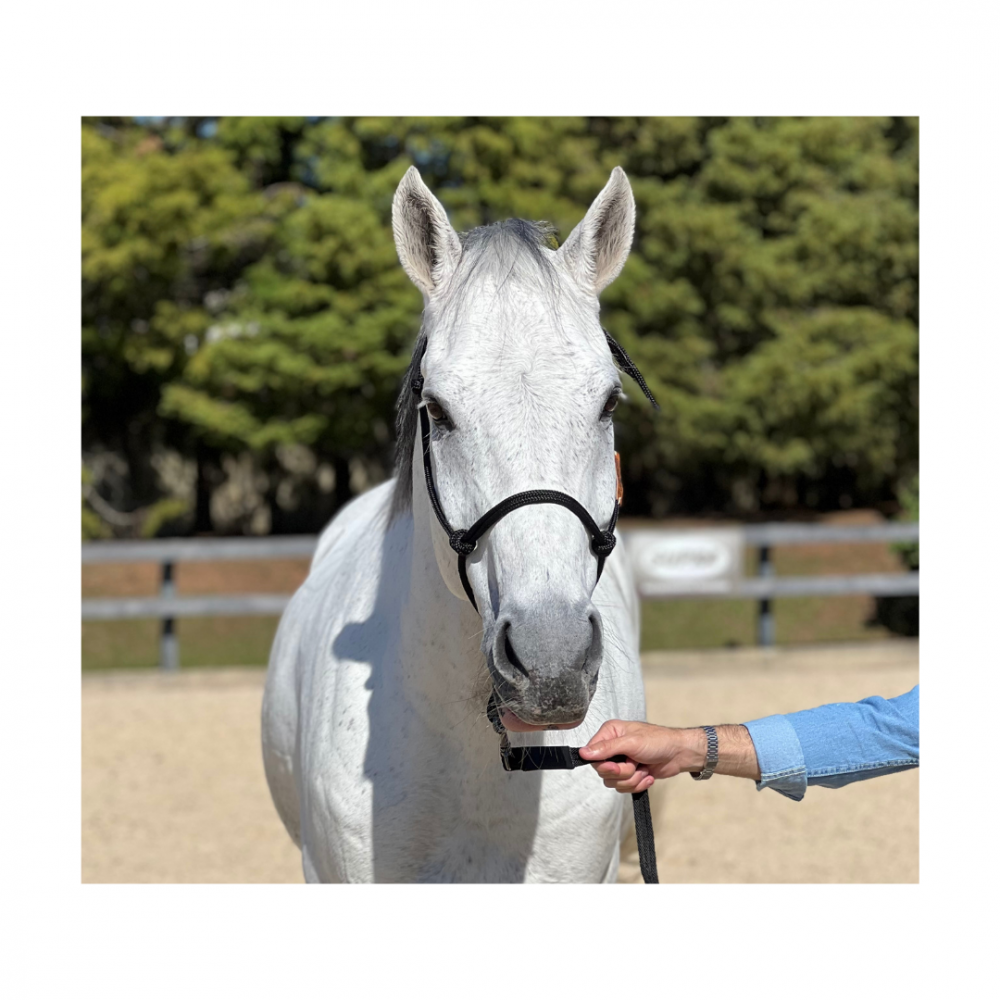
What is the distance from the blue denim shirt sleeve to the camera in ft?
6.93

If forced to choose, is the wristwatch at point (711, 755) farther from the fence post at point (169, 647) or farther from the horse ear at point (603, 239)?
the fence post at point (169, 647)

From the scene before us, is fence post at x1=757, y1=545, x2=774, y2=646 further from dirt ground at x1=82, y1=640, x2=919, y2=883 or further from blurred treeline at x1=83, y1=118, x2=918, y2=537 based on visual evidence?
blurred treeline at x1=83, y1=118, x2=918, y2=537

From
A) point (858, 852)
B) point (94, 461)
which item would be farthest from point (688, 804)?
point (94, 461)

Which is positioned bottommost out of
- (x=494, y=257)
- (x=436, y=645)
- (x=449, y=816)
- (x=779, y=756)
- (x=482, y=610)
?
(x=449, y=816)

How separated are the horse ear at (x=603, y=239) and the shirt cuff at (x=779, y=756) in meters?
0.95

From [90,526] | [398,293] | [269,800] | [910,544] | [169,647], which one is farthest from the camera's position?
[90,526]

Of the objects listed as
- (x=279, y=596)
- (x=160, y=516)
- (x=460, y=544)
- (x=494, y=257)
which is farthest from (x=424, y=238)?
(x=160, y=516)

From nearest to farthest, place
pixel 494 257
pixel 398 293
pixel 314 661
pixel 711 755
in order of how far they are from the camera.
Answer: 1. pixel 494 257
2. pixel 711 755
3. pixel 314 661
4. pixel 398 293

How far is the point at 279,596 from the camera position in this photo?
29.8ft

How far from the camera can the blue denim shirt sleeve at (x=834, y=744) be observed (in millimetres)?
2111

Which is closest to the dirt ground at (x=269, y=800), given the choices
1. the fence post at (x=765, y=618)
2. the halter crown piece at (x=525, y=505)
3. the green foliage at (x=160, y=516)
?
the fence post at (x=765, y=618)

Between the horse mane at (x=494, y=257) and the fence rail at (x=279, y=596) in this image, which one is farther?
the fence rail at (x=279, y=596)

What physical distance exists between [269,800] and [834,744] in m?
4.24

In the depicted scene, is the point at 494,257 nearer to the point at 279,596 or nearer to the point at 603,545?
the point at 603,545
